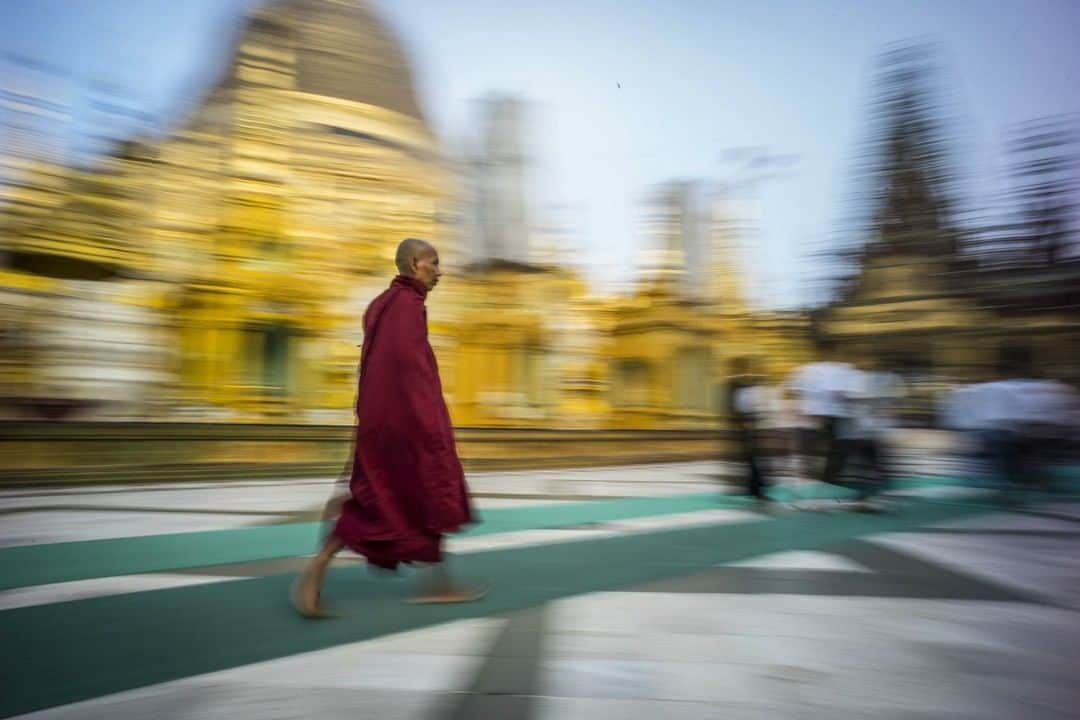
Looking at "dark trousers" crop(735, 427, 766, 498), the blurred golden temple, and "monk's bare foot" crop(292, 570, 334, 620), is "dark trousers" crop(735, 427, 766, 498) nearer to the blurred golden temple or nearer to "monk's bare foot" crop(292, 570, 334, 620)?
the blurred golden temple

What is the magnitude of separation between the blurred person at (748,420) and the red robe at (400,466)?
466 centimetres

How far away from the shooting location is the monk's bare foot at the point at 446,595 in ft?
9.88

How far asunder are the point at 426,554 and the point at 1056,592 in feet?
8.77

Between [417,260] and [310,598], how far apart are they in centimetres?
131

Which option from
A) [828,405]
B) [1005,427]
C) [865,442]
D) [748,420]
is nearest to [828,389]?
[828,405]

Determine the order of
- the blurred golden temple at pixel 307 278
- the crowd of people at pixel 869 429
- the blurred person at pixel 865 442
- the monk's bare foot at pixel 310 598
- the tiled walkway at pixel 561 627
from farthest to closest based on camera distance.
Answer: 1. the blurred golden temple at pixel 307 278
2. the crowd of people at pixel 869 429
3. the blurred person at pixel 865 442
4. the monk's bare foot at pixel 310 598
5. the tiled walkway at pixel 561 627

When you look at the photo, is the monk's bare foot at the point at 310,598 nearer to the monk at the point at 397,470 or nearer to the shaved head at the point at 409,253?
the monk at the point at 397,470

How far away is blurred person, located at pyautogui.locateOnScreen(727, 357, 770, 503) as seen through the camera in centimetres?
702

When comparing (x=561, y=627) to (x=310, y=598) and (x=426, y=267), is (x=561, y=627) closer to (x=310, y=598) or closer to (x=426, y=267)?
(x=310, y=598)

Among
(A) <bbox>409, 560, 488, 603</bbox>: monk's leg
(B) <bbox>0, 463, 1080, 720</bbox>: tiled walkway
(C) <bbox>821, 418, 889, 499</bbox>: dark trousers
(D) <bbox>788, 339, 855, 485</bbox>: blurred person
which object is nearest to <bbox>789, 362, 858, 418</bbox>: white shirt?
(D) <bbox>788, 339, 855, 485</bbox>: blurred person

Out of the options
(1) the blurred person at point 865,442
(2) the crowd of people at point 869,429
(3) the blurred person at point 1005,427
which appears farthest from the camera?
(3) the blurred person at point 1005,427

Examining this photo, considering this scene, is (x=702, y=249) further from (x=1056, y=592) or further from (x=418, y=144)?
(x=1056, y=592)

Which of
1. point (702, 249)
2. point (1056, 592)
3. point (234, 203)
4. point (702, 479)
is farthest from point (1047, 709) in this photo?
point (702, 249)

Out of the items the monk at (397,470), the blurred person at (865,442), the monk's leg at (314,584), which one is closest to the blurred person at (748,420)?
the blurred person at (865,442)
